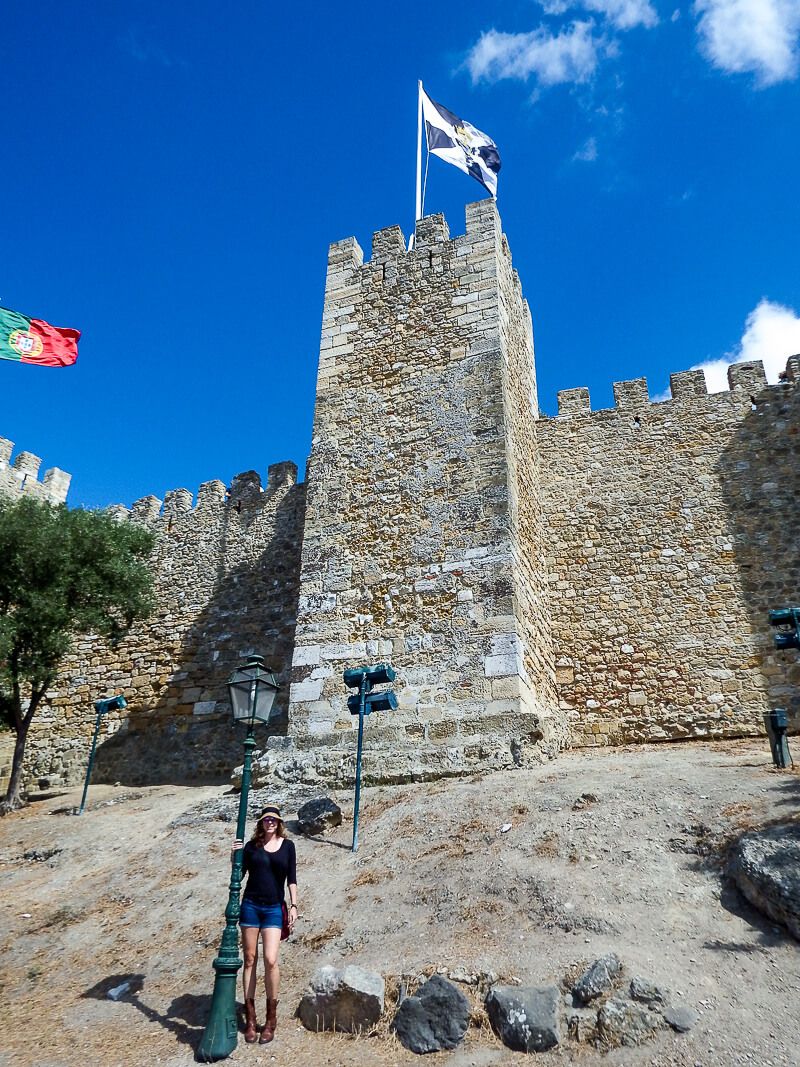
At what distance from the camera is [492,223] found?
13000mm

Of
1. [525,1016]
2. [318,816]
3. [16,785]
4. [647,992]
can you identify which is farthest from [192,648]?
[647,992]

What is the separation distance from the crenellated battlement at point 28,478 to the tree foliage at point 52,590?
6.75 metres

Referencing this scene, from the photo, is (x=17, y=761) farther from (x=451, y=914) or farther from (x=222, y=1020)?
(x=451, y=914)

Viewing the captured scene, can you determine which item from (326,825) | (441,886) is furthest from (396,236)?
(441,886)

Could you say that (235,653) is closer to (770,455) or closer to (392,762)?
(392,762)

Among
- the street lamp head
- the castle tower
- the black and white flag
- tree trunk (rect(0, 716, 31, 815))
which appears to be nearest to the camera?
the street lamp head

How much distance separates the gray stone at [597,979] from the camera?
16.3 ft

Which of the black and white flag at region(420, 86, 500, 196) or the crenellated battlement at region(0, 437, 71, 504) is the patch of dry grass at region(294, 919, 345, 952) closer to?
the black and white flag at region(420, 86, 500, 196)

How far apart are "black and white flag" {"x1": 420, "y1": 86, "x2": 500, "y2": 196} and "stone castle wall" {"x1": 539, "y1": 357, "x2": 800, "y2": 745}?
16.4ft

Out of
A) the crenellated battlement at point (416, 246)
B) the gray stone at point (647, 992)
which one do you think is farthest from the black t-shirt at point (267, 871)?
the crenellated battlement at point (416, 246)

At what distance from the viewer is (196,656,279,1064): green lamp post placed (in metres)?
5.20

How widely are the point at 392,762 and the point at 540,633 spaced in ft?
11.8

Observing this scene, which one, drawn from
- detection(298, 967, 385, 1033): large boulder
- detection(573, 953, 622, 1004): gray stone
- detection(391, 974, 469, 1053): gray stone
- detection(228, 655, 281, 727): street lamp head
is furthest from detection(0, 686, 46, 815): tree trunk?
detection(573, 953, 622, 1004): gray stone

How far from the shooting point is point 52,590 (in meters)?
14.0
